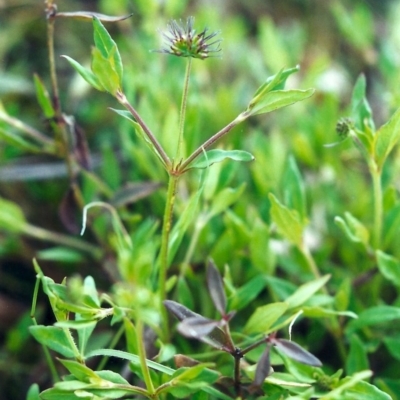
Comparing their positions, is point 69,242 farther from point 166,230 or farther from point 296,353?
point 296,353

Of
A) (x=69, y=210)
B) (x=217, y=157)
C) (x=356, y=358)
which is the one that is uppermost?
(x=217, y=157)

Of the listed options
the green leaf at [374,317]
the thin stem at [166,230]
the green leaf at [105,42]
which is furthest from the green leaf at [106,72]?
the green leaf at [374,317]

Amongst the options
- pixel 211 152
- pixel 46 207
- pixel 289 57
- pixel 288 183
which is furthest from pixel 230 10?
pixel 211 152

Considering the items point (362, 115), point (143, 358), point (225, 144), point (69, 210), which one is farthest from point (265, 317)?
point (225, 144)

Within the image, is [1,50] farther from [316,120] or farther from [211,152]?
[211,152]

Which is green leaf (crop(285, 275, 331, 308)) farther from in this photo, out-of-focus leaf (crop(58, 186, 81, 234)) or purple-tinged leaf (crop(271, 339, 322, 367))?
out-of-focus leaf (crop(58, 186, 81, 234))

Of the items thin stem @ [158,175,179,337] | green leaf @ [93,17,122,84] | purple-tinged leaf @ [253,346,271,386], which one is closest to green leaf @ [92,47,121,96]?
green leaf @ [93,17,122,84]

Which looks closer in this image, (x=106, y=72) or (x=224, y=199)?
(x=106, y=72)
